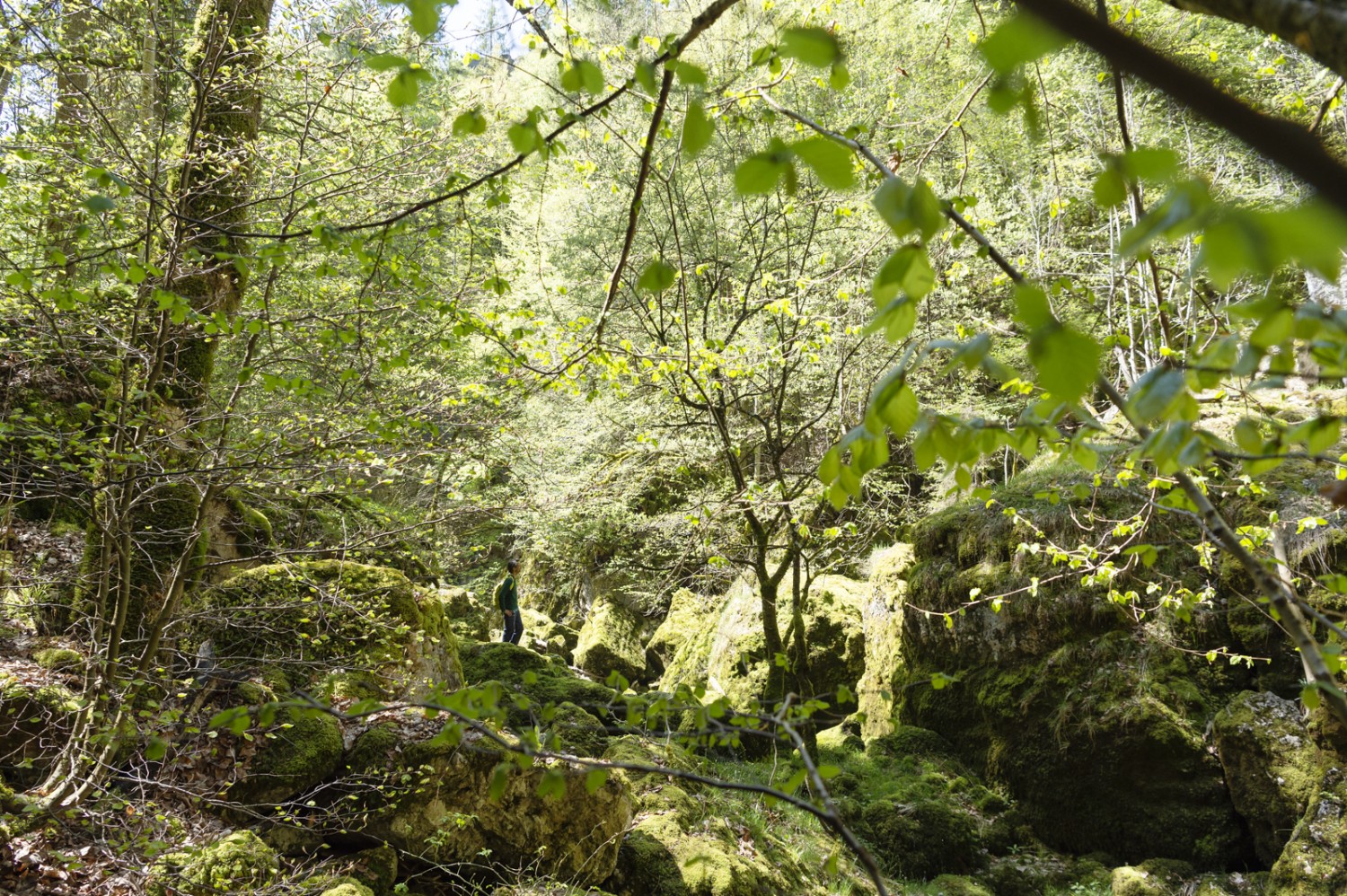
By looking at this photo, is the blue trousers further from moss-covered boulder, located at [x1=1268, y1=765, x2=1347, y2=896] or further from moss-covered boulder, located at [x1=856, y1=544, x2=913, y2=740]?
moss-covered boulder, located at [x1=1268, y1=765, x2=1347, y2=896]

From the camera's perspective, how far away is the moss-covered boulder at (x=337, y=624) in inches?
→ 180

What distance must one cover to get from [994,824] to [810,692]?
2117 millimetres

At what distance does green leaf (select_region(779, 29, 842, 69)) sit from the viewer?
3.19 ft

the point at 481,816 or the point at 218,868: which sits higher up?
the point at 218,868

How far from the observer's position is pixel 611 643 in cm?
1280

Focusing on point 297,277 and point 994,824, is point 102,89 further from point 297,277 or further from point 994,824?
point 994,824

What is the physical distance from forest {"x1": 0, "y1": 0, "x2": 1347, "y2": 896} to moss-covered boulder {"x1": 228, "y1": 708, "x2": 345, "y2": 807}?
A: 0.02 meters

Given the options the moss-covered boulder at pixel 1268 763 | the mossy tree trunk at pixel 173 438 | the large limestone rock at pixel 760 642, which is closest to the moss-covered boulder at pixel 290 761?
the mossy tree trunk at pixel 173 438

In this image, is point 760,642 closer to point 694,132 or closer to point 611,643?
point 611,643

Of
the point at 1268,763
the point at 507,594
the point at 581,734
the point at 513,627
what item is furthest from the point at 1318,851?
the point at 513,627

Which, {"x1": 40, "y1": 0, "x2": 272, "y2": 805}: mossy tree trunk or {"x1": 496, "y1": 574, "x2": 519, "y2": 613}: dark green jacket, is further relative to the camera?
{"x1": 496, "y1": 574, "x2": 519, "y2": 613}: dark green jacket

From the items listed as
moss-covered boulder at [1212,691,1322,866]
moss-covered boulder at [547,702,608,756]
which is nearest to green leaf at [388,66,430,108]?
moss-covered boulder at [547,702,608,756]

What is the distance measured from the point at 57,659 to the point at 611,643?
30.0 feet

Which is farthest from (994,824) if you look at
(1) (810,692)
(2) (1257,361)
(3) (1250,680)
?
(2) (1257,361)
